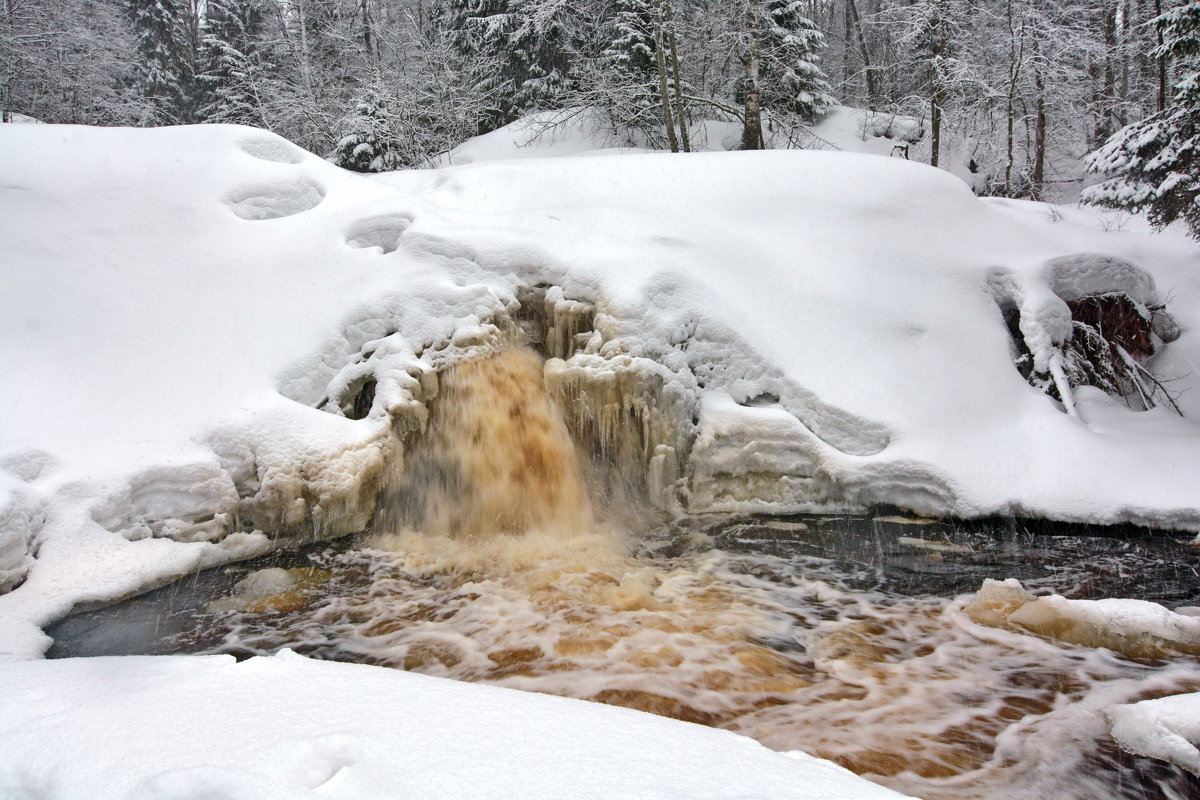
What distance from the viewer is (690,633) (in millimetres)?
3836

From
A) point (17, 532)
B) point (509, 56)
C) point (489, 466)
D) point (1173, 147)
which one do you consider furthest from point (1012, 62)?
point (17, 532)

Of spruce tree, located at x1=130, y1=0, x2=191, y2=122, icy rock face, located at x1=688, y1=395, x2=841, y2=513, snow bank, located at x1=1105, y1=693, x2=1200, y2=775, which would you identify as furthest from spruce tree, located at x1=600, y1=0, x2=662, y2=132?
spruce tree, located at x1=130, y1=0, x2=191, y2=122

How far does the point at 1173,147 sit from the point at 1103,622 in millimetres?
5041

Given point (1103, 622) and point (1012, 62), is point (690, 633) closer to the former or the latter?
point (1103, 622)

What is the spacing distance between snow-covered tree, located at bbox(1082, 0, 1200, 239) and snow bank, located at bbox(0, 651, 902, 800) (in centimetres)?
696

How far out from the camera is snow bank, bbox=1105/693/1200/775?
8.78 ft

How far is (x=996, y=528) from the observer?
5297mm

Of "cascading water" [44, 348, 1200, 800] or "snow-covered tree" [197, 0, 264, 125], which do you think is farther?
"snow-covered tree" [197, 0, 264, 125]

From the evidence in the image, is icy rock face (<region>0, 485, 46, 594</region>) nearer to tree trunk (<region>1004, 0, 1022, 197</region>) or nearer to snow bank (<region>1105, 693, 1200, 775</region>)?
snow bank (<region>1105, 693, 1200, 775</region>)

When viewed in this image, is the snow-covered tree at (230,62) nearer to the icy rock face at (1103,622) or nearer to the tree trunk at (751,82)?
the tree trunk at (751,82)

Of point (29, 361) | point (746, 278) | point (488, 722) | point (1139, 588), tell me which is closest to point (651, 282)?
point (746, 278)

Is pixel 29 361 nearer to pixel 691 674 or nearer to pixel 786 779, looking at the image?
pixel 691 674

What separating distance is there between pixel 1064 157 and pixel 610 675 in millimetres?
22005

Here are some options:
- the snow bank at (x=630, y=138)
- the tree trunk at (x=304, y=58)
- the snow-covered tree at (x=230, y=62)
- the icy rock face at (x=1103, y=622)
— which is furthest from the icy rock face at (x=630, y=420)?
the snow-covered tree at (x=230, y=62)
